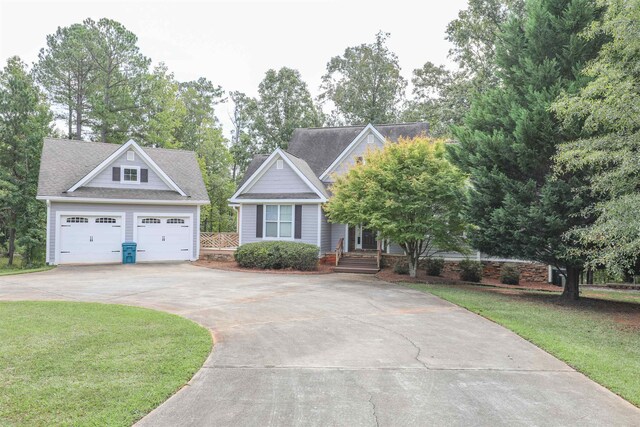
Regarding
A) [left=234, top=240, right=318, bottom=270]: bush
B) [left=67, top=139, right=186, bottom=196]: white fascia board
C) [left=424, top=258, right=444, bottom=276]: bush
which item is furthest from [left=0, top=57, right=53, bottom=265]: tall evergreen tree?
[left=424, top=258, right=444, bottom=276]: bush

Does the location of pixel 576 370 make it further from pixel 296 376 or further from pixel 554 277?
pixel 554 277

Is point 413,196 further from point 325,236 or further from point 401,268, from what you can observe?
point 325,236

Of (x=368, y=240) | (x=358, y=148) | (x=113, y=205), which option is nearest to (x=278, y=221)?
(x=368, y=240)

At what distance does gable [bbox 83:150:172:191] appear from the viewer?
19703mm

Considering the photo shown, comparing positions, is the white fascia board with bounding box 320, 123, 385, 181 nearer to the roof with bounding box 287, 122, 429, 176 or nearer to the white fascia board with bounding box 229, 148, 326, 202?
the roof with bounding box 287, 122, 429, 176

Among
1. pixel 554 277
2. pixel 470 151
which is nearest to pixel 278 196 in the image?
pixel 470 151

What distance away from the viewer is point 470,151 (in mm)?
13273

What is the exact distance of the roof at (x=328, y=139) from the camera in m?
23.6

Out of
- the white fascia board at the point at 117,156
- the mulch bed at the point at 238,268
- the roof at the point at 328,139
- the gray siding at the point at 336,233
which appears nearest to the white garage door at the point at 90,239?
the white fascia board at the point at 117,156

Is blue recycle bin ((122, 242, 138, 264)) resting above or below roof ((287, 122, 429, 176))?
below

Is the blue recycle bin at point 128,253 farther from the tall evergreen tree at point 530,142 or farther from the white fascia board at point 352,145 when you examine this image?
the tall evergreen tree at point 530,142

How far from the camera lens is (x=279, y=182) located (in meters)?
20.4

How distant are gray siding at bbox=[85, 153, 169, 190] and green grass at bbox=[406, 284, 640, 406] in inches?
569

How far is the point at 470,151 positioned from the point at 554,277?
27.9 ft
